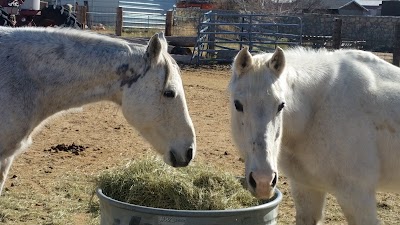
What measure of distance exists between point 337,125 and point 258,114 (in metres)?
0.78

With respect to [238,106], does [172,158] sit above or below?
below

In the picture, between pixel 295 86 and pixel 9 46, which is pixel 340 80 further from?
pixel 9 46

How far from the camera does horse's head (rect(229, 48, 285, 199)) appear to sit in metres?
3.37

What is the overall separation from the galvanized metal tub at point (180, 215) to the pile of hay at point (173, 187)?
27cm

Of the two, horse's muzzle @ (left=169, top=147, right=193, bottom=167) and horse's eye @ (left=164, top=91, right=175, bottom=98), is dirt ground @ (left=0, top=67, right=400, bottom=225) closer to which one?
horse's eye @ (left=164, top=91, right=175, bottom=98)

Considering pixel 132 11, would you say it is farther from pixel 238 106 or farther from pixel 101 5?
pixel 238 106

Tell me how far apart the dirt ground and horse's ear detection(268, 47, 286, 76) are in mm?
1312

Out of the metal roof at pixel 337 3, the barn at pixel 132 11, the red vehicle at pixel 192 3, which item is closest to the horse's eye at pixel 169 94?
the barn at pixel 132 11

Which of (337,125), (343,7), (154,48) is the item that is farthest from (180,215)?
(343,7)

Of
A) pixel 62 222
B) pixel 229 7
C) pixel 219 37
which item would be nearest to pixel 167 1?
pixel 229 7

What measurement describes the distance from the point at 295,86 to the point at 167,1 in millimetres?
34395

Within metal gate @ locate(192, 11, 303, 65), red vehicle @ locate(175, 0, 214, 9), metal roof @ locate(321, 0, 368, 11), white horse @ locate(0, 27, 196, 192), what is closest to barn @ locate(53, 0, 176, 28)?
metal gate @ locate(192, 11, 303, 65)

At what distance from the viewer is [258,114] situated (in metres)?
3.49

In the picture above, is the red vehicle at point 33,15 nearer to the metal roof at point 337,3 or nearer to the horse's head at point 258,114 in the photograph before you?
the horse's head at point 258,114
